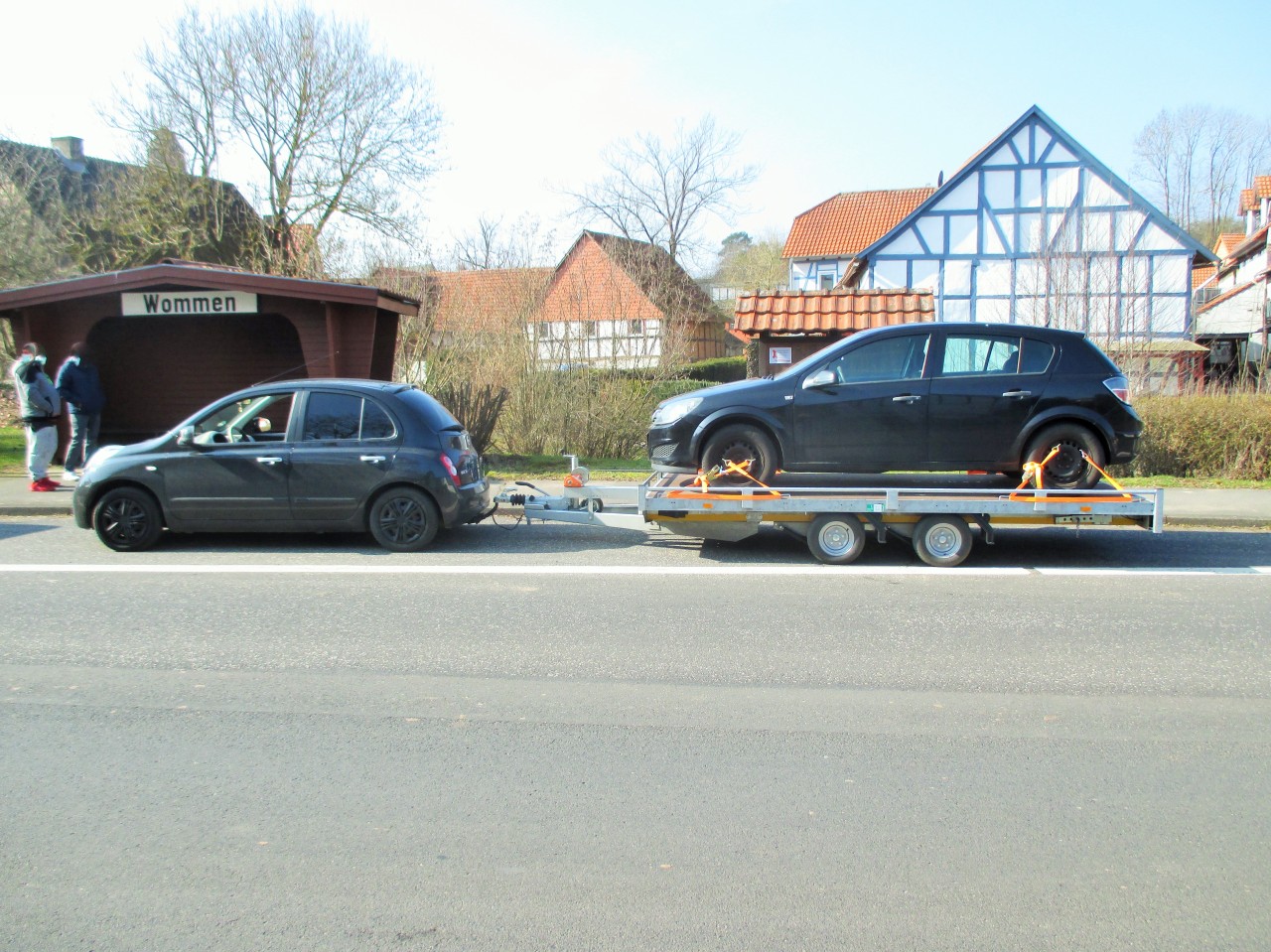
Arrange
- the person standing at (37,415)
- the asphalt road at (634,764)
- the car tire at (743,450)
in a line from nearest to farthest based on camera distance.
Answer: the asphalt road at (634,764)
the car tire at (743,450)
the person standing at (37,415)

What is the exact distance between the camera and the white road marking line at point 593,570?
8.57m

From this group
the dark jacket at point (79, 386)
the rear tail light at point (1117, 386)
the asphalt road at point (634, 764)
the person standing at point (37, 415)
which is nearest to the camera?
the asphalt road at point (634, 764)

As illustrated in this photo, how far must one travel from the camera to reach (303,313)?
14188mm

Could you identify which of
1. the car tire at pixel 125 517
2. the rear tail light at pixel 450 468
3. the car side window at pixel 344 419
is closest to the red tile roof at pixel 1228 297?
the rear tail light at pixel 450 468

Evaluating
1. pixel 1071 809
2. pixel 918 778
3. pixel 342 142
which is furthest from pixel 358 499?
pixel 342 142

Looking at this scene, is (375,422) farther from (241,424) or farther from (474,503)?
(241,424)

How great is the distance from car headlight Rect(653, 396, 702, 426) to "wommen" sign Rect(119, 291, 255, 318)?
24.7 ft

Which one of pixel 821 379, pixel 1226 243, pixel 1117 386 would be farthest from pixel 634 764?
pixel 1226 243

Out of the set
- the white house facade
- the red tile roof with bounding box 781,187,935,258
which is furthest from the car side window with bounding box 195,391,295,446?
the red tile roof with bounding box 781,187,935,258

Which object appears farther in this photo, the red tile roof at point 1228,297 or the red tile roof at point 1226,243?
the red tile roof at point 1226,243

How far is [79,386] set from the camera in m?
13.7

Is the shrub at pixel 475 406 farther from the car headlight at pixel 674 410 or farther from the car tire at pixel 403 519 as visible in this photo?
the car headlight at pixel 674 410

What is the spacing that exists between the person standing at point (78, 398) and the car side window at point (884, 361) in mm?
10597

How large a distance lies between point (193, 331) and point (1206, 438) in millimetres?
16303
